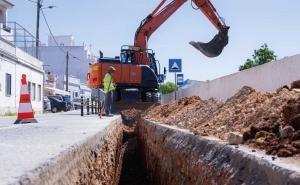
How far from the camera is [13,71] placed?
2409cm

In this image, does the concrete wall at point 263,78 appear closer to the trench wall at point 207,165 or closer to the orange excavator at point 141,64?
the trench wall at point 207,165

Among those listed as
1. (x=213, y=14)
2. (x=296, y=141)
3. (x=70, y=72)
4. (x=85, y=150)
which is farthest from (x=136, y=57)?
(x=70, y=72)

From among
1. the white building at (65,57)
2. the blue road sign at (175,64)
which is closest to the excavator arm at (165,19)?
the blue road sign at (175,64)

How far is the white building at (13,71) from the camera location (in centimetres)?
2219

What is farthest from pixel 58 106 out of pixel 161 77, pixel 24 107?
pixel 24 107

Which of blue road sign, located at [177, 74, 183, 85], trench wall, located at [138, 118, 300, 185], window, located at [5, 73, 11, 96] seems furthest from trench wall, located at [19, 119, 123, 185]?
window, located at [5, 73, 11, 96]

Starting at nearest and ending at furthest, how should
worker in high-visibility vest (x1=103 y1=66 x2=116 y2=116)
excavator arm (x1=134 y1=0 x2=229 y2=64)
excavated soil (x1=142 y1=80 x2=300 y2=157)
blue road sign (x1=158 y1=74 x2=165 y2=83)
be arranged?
excavated soil (x1=142 y1=80 x2=300 y2=157), worker in high-visibility vest (x1=103 y1=66 x2=116 y2=116), excavator arm (x1=134 y1=0 x2=229 y2=64), blue road sign (x1=158 y1=74 x2=165 y2=83)

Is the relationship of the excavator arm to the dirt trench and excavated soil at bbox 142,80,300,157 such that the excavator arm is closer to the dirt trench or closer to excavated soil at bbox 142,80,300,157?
the dirt trench

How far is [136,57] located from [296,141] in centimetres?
1547

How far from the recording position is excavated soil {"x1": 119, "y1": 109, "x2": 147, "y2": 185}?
30.2 ft

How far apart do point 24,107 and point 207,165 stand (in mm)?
7270

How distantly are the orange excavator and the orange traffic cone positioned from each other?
7376 millimetres

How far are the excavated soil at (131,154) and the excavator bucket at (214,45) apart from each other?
3.63 metres

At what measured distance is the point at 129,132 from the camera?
14008 mm
